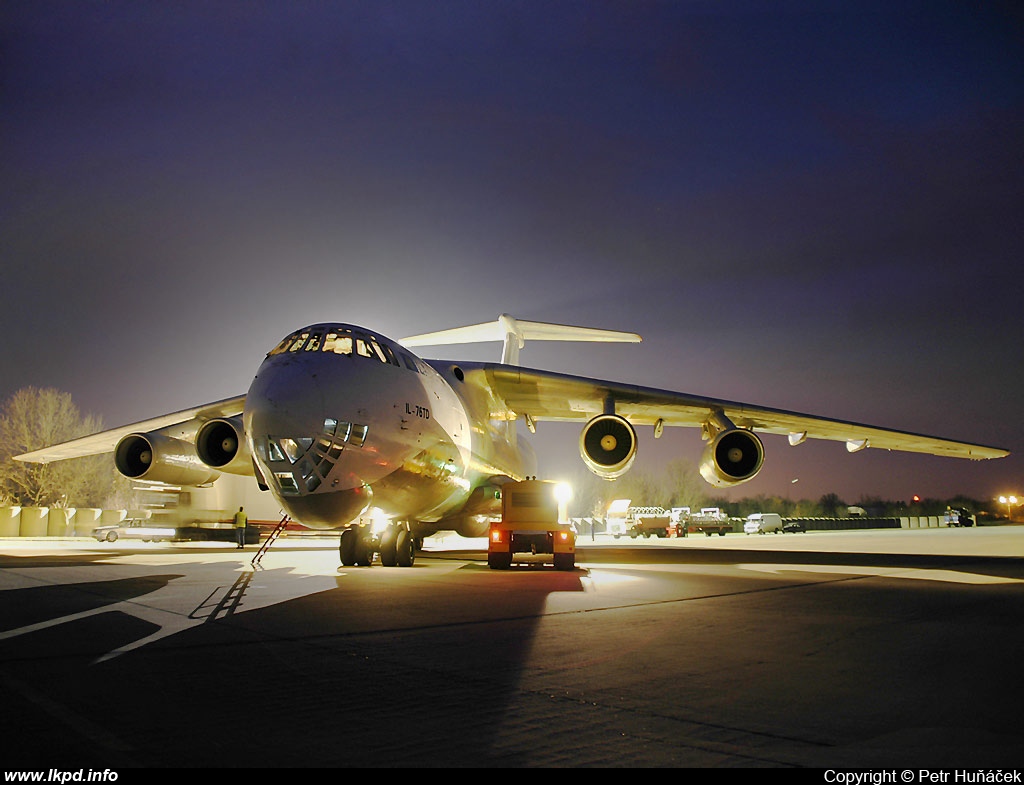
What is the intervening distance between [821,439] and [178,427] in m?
14.6

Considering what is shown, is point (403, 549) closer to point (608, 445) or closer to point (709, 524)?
point (608, 445)

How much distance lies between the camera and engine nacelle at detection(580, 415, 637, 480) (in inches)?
536

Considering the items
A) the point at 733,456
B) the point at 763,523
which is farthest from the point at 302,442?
the point at 763,523

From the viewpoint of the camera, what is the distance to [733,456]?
1386 centimetres

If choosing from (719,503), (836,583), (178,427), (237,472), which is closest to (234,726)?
(836,583)

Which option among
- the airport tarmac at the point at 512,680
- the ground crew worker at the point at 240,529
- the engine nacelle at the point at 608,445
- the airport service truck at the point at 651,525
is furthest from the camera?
the airport service truck at the point at 651,525

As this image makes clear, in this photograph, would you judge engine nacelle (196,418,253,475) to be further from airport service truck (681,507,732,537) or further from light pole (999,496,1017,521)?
light pole (999,496,1017,521)

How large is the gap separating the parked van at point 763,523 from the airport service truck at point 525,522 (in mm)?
36563

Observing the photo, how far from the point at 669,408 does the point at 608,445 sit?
2.44 meters

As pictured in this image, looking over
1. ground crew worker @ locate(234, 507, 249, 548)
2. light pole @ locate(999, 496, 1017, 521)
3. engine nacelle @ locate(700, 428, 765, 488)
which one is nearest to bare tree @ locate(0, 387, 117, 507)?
ground crew worker @ locate(234, 507, 249, 548)

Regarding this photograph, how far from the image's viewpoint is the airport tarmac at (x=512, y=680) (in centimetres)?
247

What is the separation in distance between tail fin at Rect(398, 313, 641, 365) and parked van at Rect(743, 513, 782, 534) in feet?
92.8

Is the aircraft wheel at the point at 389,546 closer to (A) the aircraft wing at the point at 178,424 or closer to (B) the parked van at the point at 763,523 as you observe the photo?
(A) the aircraft wing at the point at 178,424

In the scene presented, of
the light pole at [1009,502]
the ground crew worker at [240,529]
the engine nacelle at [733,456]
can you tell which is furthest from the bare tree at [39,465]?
the light pole at [1009,502]
